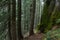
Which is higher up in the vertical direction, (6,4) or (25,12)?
(6,4)

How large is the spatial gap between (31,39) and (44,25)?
1.66m

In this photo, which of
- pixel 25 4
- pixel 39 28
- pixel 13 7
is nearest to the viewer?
pixel 13 7

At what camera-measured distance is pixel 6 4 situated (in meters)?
11.8

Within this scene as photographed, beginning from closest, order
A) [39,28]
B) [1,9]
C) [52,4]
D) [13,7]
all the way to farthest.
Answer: [13,7] → [1,9] → [52,4] → [39,28]

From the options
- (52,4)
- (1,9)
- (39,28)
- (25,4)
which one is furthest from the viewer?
(25,4)

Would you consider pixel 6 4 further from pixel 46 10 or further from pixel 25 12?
pixel 25 12

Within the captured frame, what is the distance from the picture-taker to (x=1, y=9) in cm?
1155

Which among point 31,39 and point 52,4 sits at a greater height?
point 52,4

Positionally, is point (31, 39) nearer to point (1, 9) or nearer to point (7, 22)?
point (7, 22)

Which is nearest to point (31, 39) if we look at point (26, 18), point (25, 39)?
point (25, 39)

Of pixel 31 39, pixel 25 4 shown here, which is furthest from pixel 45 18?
pixel 25 4

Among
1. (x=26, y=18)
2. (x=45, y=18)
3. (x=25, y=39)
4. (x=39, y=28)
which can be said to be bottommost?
(x=26, y=18)

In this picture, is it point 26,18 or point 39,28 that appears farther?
point 26,18

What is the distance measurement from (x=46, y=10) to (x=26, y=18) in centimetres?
1965
